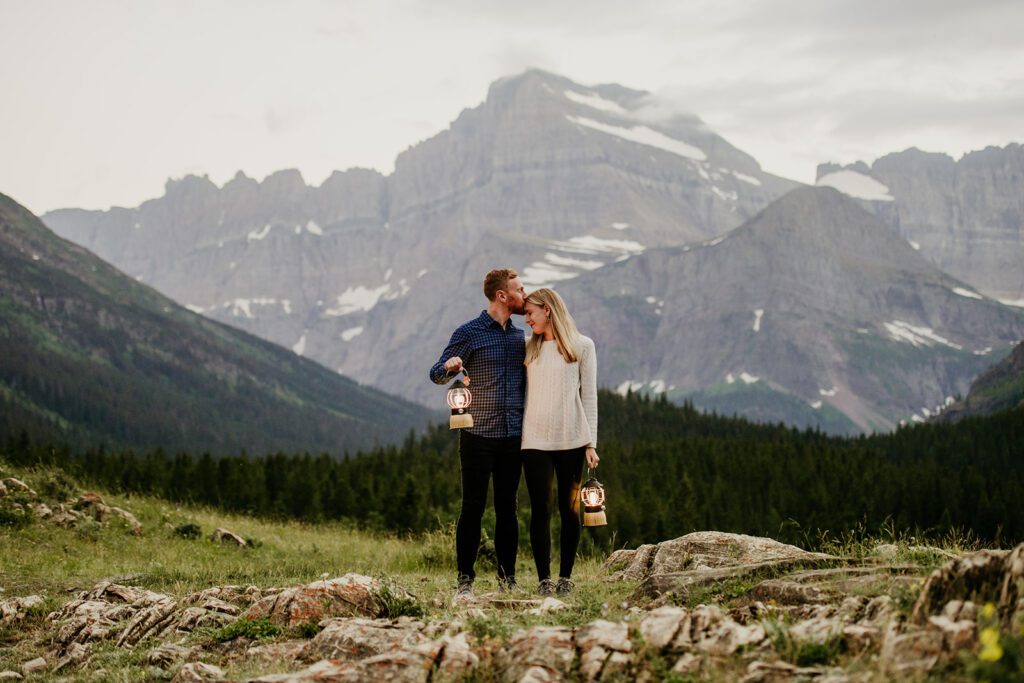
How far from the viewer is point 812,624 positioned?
8.55 m

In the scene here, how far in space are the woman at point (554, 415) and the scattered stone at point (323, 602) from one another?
2.09 metres

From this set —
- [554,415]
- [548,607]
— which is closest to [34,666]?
[548,607]

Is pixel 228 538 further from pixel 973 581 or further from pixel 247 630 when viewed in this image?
pixel 973 581

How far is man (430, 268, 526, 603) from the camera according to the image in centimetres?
1343

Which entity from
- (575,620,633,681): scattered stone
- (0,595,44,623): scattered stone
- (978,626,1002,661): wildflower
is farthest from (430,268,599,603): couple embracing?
(978,626,1002,661): wildflower

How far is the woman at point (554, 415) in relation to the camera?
13391mm

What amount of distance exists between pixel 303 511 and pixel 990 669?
59.4 meters

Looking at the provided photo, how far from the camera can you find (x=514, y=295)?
13.5 meters

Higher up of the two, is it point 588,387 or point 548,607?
point 588,387

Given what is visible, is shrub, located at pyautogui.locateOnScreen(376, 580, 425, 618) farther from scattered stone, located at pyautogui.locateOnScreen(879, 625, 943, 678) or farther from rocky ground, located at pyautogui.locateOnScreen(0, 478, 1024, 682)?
scattered stone, located at pyautogui.locateOnScreen(879, 625, 943, 678)

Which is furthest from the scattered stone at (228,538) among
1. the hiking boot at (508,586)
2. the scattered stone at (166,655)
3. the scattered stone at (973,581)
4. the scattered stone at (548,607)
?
the scattered stone at (973,581)

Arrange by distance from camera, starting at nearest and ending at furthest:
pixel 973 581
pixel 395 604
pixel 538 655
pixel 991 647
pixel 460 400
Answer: pixel 991 647 < pixel 973 581 < pixel 538 655 < pixel 395 604 < pixel 460 400

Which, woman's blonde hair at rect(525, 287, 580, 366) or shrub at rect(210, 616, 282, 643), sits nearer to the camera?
shrub at rect(210, 616, 282, 643)

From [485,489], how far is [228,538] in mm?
13210
